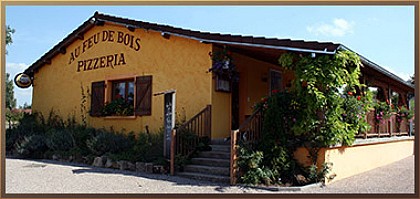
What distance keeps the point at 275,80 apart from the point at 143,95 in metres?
4.17

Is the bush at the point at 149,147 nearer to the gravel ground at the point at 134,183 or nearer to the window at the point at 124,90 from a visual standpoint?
the gravel ground at the point at 134,183

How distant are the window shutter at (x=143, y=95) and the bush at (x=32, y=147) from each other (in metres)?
3.19

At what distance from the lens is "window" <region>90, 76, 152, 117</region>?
12188mm

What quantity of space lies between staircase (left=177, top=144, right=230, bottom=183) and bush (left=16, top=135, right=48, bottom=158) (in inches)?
228

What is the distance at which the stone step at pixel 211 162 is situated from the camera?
8.84m

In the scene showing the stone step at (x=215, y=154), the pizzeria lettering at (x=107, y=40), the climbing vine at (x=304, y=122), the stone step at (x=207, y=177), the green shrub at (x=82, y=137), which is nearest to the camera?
the climbing vine at (x=304, y=122)

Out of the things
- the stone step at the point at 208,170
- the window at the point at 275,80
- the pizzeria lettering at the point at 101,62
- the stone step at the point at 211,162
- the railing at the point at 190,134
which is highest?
→ the pizzeria lettering at the point at 101,62

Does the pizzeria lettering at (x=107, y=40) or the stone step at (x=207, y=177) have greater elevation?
the pizzeria lettering at (x=107, y=40)

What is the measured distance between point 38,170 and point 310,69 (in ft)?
22.1

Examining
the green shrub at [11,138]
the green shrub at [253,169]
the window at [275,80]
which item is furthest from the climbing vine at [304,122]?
the green shrub at [11,138]

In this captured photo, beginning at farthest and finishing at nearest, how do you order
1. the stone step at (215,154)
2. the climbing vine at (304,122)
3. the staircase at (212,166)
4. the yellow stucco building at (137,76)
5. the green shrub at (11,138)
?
the green shrub at (11,138)
the yellow stucco building at (137,76)
the stone step at (215,154)
the staircase at (212,166)
the climbing vine at (304,122)

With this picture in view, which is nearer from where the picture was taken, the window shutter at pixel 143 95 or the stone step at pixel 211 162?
the stone step at pixel 211 162

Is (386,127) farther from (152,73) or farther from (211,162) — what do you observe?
(152,73)

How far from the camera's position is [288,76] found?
45.0ft
